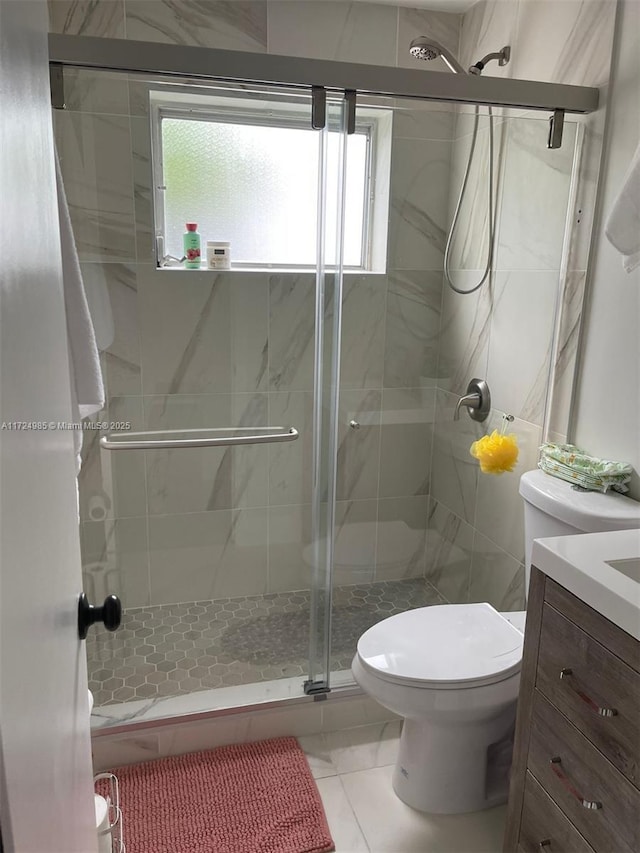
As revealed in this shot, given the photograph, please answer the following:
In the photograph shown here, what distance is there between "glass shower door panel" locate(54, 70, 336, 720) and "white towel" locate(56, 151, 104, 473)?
0.66m

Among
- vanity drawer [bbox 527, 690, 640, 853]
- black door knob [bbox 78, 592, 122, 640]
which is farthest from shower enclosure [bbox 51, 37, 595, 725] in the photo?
black door knob [bbox 78, 592, 122, 640]

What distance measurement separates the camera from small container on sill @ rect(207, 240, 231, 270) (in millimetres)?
2152

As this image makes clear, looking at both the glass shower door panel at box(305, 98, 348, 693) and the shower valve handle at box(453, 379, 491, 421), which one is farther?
the shower valve handle at box(453, 379, 491, 421)

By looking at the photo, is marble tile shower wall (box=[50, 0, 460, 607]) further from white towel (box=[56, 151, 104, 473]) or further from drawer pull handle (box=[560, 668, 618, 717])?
drawer pull handle (box=[560, 668, 618, 717])

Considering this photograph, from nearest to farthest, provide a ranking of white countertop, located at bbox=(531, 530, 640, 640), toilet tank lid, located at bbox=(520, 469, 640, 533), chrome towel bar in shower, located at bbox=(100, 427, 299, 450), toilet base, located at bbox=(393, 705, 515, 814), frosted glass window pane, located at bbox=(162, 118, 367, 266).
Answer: white countertop, located at bbox=(531, 530, 640, 640) → toilet tank lid, located at bbox=(520, 469, 640, 533) → toilet base, located at bbox=(393, 705, 515, 814) → frosted glass window pane, located at bbox=(162, 118, 367, 266) → chrome towel bar in shower, located at bbox=(100, 427, 299, 450)

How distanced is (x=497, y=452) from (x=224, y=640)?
3.76ft

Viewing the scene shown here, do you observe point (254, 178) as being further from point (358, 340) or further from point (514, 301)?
point (514, 301)

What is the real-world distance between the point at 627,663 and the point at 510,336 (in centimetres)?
126

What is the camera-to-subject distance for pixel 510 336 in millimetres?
2121

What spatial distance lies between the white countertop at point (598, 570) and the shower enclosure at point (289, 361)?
777mm

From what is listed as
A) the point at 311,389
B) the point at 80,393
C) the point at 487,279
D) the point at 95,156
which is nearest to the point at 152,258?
the point at 95,156

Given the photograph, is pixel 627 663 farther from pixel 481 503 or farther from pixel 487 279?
pixel 487 279

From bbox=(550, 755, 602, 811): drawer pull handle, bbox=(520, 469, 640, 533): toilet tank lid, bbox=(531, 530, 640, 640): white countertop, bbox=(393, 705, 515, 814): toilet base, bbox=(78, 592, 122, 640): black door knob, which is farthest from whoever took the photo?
bbox=(393, 705, 515, 814): toilet base

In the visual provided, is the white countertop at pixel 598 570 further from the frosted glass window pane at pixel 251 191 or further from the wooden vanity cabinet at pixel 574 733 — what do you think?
the frosted glass window pane at pixel 251 191
